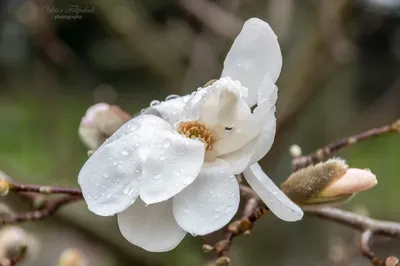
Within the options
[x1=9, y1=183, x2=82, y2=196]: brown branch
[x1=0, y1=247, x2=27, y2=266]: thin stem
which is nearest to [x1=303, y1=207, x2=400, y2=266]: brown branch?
[x1=9, y1=183, x2=82, y2=196]: brown branch

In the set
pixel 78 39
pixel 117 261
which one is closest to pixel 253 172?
pixel 117 261

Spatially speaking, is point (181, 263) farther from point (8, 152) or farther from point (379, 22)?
point (8, 152)

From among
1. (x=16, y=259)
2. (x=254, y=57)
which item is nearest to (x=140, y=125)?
(x=254, y=57)

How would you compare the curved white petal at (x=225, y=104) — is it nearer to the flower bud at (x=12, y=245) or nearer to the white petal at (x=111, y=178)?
the white petal at (x=111, y=178)

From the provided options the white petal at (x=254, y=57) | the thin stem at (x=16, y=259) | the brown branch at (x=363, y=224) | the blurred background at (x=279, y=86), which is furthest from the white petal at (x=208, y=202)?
the blurred background at (x=279, y=86)

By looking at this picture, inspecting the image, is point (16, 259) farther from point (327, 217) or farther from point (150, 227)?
point (327, 217)

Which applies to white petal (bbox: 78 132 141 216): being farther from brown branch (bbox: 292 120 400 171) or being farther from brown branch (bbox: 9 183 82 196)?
brown branch (bbox: 292 120 400 171)
